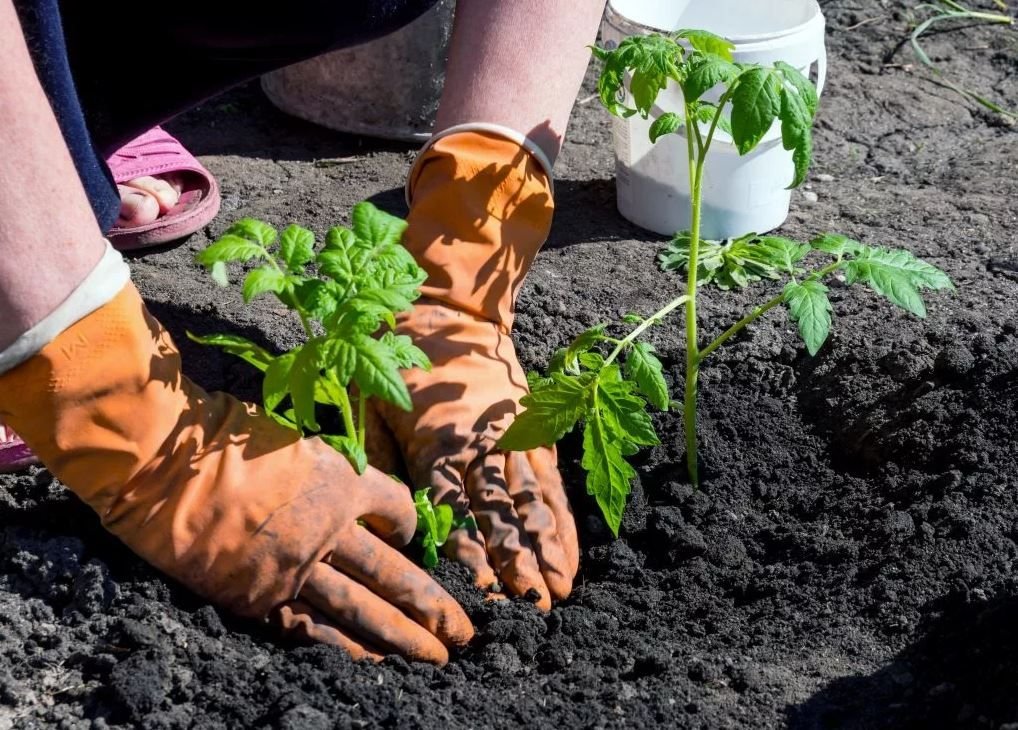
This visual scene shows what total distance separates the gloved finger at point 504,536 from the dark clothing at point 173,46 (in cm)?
89

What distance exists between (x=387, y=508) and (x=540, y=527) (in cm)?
31

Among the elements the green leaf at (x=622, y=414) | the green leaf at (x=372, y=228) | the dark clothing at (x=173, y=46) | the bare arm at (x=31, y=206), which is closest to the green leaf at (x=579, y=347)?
the green leaf at (x=622, y=414)

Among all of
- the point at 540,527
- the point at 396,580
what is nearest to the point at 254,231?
the point at 396,580

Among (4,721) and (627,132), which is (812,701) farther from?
(627,132)

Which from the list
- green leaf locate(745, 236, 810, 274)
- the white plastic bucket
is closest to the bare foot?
the white plastic bucket

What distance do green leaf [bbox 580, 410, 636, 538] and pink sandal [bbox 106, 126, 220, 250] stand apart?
1492mm

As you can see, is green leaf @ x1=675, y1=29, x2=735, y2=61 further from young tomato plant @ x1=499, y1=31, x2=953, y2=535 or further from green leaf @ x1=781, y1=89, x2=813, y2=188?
green leaf @ x1=781, y1=89, x2=813, y2=188

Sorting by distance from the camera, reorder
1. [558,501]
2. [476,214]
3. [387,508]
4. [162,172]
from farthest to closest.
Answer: [162,172], [476,214], [558,501], [387,508]

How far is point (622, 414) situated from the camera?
1937 millimetres

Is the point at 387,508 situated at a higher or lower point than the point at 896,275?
lower

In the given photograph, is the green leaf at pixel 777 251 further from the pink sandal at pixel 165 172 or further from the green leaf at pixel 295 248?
the pink sandal at pixel 165 172

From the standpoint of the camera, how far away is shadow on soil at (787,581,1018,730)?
5.53 ft

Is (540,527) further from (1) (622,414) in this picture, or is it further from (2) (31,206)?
(2) (31,206)

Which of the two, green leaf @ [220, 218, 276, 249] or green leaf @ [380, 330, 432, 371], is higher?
green leaf @ [220, 218, 276, 249]
